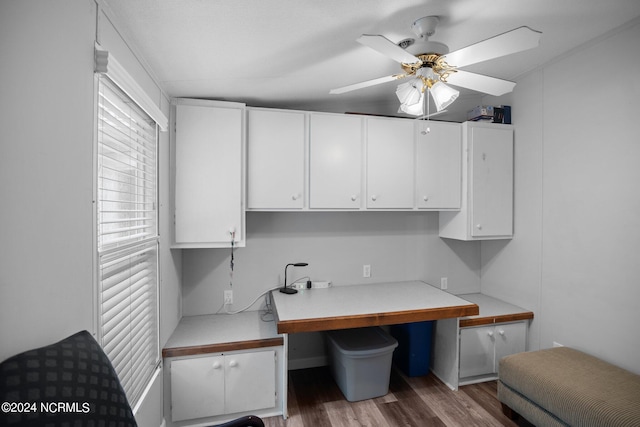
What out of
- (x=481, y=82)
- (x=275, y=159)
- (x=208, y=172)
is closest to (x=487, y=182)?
(x=481, y=82)

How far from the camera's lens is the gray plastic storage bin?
92.8 inches

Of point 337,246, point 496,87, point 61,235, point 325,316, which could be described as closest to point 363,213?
point 337,246

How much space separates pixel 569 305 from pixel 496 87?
1.72 meters

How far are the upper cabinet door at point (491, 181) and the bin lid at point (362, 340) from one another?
118cm

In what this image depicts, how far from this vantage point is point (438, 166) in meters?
2.70

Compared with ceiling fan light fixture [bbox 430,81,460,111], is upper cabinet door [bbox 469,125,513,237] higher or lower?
lower

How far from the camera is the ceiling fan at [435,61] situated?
1.34m

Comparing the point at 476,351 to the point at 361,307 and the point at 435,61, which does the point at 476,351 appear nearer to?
the point at 361,307

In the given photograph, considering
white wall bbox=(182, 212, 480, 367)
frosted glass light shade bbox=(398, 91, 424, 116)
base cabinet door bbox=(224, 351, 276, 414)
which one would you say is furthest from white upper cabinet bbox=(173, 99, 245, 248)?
frosted glass light shade bbox=(398, 91, 424, 116)

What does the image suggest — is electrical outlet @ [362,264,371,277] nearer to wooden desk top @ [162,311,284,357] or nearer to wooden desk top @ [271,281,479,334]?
wooden desk top @ [271,281,479,334]

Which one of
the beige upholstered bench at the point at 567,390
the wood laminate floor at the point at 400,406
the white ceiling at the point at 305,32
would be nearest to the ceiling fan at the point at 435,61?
the white ceiling at the point at 305,32

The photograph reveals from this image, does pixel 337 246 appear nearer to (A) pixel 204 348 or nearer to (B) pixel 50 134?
(A) pixel 204 348

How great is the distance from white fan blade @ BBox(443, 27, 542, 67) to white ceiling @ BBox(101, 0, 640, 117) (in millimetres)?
265

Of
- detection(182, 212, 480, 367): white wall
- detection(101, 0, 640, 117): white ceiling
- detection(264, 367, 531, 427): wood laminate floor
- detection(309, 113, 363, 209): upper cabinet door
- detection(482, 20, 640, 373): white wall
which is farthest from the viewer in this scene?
detection(182, 212, 480, 367): white wall
